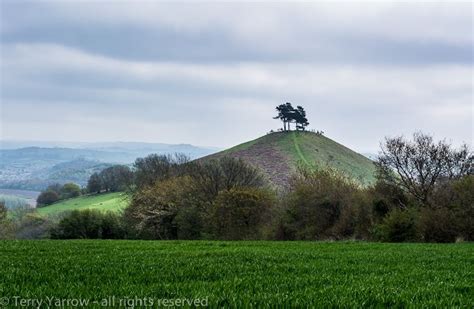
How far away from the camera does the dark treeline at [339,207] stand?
36.7 meters

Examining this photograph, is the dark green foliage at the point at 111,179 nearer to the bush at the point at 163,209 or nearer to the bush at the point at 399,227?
the bush at the point at 163,209

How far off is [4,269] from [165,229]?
5542cm

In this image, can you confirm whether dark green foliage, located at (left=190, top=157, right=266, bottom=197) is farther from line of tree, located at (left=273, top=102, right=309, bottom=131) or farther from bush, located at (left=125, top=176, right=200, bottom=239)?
line of tree, located at (left=273, top=102, right=309, bottom=131)

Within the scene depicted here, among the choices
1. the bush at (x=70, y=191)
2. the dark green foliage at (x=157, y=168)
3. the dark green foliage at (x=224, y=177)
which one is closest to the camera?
the dark green foliage at (x=224, y=177)

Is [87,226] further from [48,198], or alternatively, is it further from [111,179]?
[48,198]

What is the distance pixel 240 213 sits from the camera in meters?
53.4

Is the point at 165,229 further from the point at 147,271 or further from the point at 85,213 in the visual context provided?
the point at 147,271

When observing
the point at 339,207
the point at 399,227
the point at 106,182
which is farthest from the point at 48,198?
the point at 399,227

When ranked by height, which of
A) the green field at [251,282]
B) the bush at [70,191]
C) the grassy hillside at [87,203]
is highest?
the bush at [70,191]

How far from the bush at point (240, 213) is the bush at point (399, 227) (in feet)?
54.4

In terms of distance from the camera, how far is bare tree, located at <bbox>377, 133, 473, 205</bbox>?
42656 millimetres

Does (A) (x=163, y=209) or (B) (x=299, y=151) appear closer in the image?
(A) (x=163, y=209)

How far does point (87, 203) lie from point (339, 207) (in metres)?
99.1

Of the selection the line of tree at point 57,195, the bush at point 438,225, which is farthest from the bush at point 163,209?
the line of tree at point 57,195
